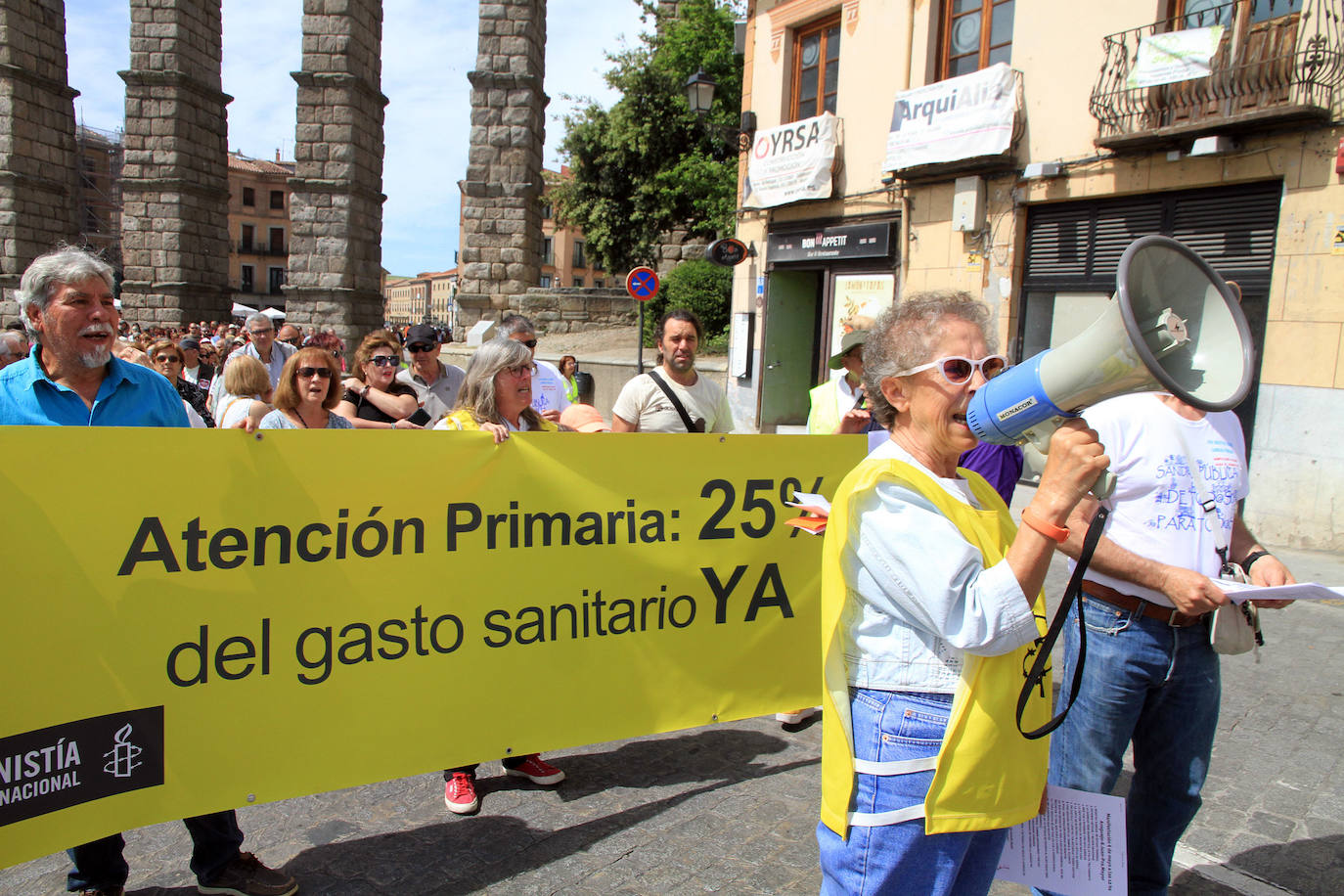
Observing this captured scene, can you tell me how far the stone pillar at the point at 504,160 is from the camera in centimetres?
2147

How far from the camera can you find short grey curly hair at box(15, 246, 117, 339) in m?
2.83

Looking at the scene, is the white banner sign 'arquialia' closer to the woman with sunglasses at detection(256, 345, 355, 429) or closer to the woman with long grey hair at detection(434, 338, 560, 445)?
the woman with long grey hair at detection(434, 338, 560, 445)

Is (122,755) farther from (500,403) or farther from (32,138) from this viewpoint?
(32,138)

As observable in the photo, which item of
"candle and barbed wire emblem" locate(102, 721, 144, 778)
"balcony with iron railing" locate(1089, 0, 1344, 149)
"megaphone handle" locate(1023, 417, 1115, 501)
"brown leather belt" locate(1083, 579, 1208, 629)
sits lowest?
"candle and barbed wire emblem" locate(102, 721, 144, 778)

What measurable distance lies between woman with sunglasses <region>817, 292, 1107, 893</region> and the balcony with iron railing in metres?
8.33

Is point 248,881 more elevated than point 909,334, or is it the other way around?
point 909,334

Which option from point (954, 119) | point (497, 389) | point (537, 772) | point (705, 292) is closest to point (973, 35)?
point (954, 119)

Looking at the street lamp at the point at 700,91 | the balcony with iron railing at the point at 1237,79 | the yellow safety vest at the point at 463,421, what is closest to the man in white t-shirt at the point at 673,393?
the yellow safety vest at the point at 463,421

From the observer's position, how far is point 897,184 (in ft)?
40.9

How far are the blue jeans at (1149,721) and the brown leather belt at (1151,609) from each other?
2 cm

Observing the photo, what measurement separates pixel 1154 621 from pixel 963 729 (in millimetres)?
996

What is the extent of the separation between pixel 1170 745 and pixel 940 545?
130 cm

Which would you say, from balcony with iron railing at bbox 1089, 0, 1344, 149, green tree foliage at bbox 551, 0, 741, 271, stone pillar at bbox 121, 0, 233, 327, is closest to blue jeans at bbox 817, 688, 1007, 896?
balcony with iron railing at bbox 1089, 0, 1344, 149

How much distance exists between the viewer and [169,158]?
2425cm
